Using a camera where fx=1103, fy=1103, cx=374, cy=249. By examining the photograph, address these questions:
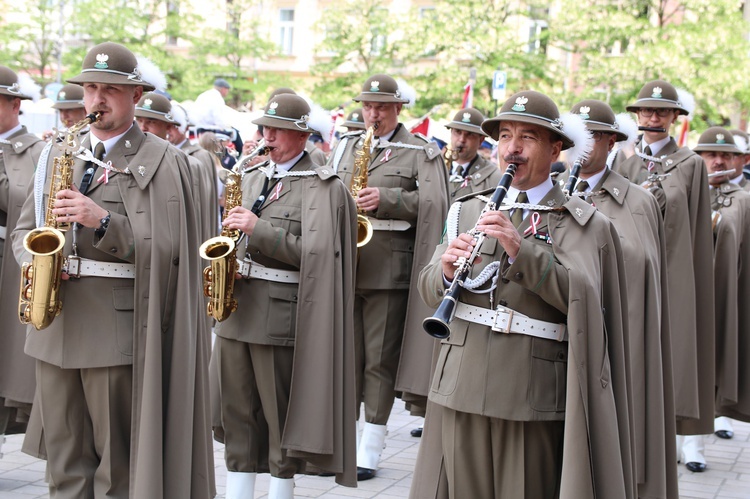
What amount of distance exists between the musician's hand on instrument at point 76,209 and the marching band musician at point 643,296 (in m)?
2.63

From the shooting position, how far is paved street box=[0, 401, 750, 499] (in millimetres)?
7035

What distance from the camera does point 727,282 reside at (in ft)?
30.1

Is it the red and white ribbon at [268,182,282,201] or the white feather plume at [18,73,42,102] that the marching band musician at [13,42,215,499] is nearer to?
the red and white ribbon at [268,182,282,201]

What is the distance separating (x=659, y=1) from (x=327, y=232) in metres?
20.3

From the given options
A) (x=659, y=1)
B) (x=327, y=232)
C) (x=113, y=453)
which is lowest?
(x=113, y=453)

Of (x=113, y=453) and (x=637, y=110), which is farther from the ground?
(x=637, y=110)

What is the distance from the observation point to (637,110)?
8422mm

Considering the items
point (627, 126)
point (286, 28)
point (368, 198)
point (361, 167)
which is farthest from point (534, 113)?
point (286, 28)

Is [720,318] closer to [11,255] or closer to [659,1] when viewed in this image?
[11,255]

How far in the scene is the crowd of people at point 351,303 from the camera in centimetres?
452

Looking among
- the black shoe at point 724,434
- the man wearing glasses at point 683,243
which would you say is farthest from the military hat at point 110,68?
the black shoe at point 724,434

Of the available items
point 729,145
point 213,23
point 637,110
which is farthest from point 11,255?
point 213,23

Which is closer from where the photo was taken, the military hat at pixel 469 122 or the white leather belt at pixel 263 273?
the white leather belt at pixel 263 273

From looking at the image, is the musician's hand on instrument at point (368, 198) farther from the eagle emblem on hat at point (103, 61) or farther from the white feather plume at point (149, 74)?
the eagle emblem on hat at point (103, 61)
